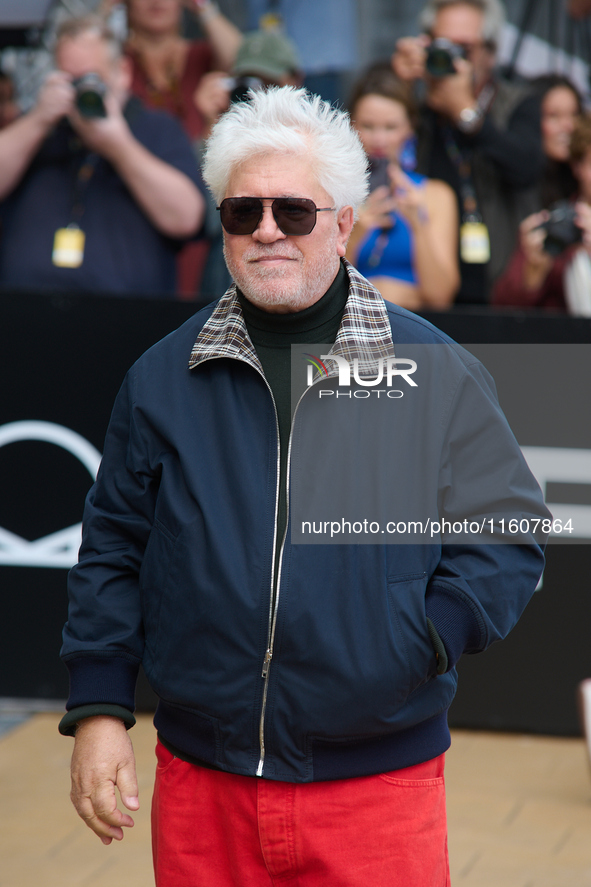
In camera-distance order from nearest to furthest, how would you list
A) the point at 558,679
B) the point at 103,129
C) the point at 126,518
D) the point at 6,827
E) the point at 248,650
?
the point at 248,650
the point at 126,518
the point at 6,827
the point at 558,679
the point at 103,129

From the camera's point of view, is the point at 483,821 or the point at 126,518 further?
the point at 483,821

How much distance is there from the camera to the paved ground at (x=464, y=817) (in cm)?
300

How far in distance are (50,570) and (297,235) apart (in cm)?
260

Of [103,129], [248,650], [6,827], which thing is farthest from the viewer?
[103,129]

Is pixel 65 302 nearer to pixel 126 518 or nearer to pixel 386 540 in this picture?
pixel 126 518

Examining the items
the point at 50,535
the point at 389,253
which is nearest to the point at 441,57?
the point at 389,253

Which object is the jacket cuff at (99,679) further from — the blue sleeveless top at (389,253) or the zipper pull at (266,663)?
the blue sleeveless top at (389,253)

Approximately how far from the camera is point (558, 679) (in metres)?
3.90

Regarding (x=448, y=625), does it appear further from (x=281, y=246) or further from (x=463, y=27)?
(x=463, y=27)

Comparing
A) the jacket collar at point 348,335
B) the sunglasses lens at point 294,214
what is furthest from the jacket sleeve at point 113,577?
the sunglasses lens at point 294,214

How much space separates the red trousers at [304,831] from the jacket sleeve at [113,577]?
22 cm

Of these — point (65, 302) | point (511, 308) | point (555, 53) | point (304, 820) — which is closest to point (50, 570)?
point (65, 302)

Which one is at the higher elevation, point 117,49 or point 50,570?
point 117,49

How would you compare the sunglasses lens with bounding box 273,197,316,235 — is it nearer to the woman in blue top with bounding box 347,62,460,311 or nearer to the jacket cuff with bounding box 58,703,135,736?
the jacket cuff with bounding box 58,703,135,736
